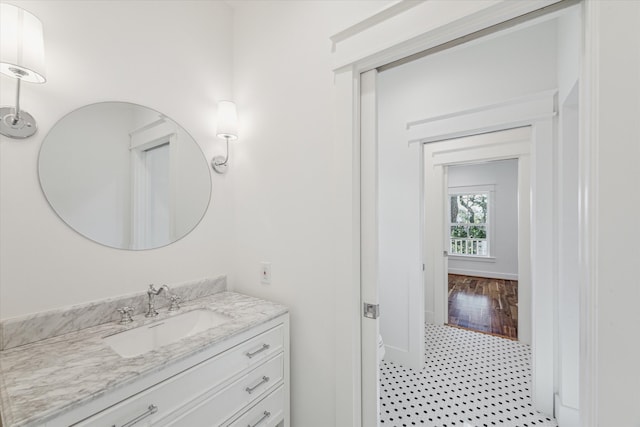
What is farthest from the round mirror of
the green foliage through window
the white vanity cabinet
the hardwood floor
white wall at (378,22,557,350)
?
the green foliage through window

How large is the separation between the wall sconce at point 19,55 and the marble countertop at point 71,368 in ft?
2.69

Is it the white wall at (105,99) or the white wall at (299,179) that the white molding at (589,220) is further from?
the white wall at (105,99)

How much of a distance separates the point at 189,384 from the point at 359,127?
1.26 m

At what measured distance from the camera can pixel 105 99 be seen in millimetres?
1231

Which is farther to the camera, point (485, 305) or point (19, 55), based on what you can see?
point (485, 305)

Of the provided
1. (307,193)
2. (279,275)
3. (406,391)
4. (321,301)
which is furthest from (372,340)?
(406,391)

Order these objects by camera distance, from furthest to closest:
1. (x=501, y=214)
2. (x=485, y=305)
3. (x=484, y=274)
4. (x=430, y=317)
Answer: (x=484, y=274)
(x=501, y=214)
(x=485, y=305)
(x=430, y=317)

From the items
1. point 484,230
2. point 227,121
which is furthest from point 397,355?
point 484,230

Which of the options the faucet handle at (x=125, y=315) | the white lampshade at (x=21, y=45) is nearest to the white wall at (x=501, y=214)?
the faucet handle at (x=125, y=315)

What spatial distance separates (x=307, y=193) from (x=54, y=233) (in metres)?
1.09

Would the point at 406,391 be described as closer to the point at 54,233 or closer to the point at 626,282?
the point at 626,282

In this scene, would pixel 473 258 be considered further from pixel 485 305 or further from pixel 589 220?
pixel 589 220

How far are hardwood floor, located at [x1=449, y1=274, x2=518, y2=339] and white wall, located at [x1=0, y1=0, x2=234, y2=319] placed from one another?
3.23 metres

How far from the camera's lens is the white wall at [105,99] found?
101cm
